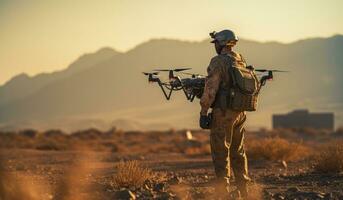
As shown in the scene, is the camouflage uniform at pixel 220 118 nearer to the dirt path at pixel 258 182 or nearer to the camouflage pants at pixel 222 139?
the camouflage pants at pixel 222 139

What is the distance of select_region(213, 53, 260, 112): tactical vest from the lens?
9250 millimetres

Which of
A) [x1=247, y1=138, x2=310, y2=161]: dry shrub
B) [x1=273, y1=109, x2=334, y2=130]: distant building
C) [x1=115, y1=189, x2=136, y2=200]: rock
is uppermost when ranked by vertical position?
[x1=115, y1=189, x2=136, y2=200]: rock

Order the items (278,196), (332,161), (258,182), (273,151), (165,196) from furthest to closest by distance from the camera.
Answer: (273,151) → (332,161) → (258,182) → (278,196) → (165,196)

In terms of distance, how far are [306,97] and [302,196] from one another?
609 feet

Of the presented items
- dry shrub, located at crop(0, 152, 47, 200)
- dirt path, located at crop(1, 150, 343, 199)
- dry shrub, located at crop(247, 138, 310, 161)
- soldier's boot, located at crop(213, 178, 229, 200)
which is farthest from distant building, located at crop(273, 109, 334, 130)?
dry shrub, located at crop(0, 152, 47, 200)

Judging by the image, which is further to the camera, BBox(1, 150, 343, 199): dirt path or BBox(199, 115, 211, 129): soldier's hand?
BBox(1, 150, 343, 199): dirt path

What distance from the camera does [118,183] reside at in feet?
35.5

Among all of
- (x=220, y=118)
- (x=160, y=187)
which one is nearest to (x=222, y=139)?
→ (x=220, y=118)

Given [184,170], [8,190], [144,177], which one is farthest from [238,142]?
[184,170]

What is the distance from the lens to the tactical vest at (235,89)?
30.3ft

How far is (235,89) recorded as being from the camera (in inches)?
366

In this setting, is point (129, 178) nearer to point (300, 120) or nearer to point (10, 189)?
point (10, 189)

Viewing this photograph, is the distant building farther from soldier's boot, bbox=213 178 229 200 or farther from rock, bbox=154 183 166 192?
soldier's boot, bbox=213 178 229 200

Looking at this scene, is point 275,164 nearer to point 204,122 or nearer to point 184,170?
point 184,170
